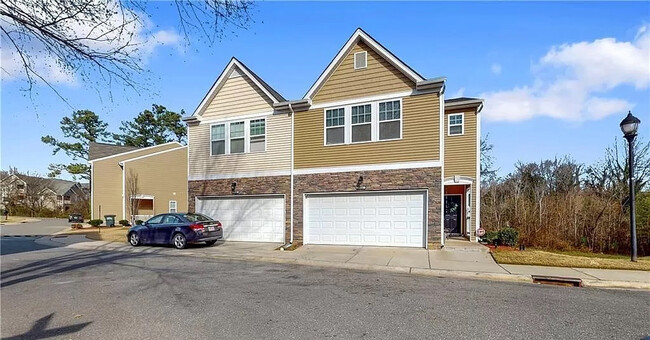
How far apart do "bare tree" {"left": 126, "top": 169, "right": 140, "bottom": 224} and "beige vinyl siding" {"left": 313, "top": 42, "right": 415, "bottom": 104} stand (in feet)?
63.8

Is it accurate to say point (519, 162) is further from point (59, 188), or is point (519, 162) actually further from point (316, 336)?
point (59, 188)

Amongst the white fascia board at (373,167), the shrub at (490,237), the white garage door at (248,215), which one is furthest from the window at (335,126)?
the shrub at (490,237)

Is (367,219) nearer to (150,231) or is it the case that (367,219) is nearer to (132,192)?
(150,231)

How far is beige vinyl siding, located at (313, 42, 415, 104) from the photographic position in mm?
13273

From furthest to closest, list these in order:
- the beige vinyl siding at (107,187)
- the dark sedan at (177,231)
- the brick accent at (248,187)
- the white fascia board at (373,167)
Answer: the beige vinyl siding at (107,187)
the brick accent at (248,187)
the dark sedan at (177,231)
the white fascia board at (373,167)

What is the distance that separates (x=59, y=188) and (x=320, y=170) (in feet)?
208

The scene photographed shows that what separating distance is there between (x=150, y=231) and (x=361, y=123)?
9938 millimetres

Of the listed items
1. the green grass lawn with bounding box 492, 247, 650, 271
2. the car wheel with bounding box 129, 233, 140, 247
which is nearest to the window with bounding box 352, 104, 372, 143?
the green grass lawn with bounding box 492, 247, 650, 271

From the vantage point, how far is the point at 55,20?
552cm

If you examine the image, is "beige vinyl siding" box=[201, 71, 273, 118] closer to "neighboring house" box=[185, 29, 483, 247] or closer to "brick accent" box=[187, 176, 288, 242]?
"neighboring house" box=[185, 29, 483, 247]

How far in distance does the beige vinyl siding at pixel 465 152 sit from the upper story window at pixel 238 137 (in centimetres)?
825

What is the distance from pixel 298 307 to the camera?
233 inches

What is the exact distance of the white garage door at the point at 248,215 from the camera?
15156mm

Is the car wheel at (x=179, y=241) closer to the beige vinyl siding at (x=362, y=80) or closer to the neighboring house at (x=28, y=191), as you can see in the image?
the beige vinyl siding at (x=362, y=80)
